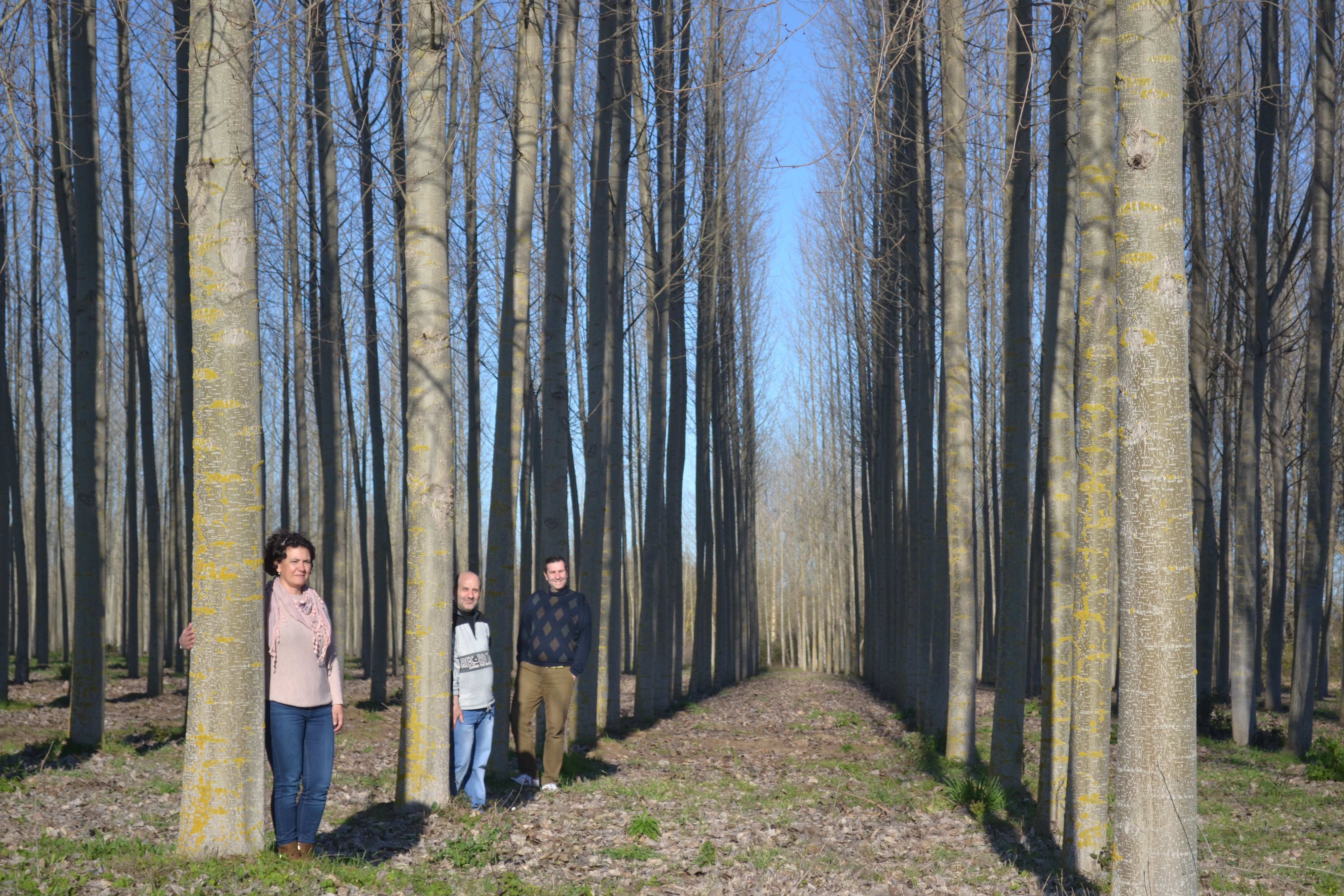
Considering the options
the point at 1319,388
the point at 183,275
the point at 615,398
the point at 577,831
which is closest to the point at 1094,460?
the point at 577,831

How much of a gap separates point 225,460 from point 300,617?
905 millimetres

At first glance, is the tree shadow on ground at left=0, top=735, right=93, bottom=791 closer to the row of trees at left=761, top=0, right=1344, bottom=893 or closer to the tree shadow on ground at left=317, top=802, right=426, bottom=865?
the tree shadow on ground at left=317, top=802, right=426, bottom=865

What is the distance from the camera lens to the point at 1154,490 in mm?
3516

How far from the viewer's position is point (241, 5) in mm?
4566

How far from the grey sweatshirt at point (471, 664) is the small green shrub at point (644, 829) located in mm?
1380

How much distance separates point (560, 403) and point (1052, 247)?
4.39 metres

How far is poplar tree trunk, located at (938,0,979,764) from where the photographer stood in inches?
371

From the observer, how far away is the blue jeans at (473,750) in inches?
262

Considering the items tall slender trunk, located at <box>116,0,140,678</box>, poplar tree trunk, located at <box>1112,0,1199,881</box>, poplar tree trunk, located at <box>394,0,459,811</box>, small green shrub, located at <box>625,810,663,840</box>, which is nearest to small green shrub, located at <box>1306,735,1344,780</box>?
small green shrub, located at <box>625,810,663,840</box>

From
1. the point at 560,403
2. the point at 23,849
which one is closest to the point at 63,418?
the point at 560,403

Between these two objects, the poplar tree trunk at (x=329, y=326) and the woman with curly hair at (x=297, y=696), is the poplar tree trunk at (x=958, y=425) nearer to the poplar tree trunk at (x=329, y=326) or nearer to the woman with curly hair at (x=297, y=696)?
the woman with curly hair at (x=297, y=696)

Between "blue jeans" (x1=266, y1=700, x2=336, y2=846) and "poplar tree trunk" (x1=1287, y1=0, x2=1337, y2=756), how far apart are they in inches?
407

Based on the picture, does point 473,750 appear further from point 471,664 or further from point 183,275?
point 183,275

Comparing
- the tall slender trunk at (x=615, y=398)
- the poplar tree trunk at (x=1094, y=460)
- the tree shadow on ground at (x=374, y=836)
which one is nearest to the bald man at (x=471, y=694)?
the tree shadow on ground at (x=374, y=836)
